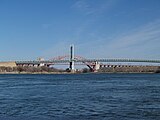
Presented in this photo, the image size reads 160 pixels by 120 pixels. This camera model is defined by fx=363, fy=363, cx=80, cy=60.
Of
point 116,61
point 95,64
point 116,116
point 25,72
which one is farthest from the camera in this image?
point 25,72

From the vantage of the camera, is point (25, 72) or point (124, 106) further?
point (25, 72)

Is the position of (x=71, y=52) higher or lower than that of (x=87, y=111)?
higher

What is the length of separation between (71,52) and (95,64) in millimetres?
25134

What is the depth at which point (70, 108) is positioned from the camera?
69.4 feet

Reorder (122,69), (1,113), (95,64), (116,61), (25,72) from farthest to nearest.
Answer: (122,69) → (25,72) → (95,64) → (116,61) → (1,113)

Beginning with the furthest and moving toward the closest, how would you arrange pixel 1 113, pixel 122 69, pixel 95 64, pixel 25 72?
pixel 122 69 → pixel 25 72 → pixel 95 64 → pixel 1 113

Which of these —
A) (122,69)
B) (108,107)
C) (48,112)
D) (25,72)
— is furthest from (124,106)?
(122,69)

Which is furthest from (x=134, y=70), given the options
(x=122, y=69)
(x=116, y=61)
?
(x=116, y=61)

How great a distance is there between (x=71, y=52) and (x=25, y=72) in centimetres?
2311

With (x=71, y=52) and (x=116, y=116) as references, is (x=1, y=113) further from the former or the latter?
(x=71, y=52)

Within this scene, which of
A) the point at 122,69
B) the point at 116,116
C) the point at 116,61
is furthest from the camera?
the point at 122,69

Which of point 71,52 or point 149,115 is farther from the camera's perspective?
point 71,52

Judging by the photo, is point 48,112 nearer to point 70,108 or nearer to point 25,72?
point 70,108

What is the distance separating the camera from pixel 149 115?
59.8ft
